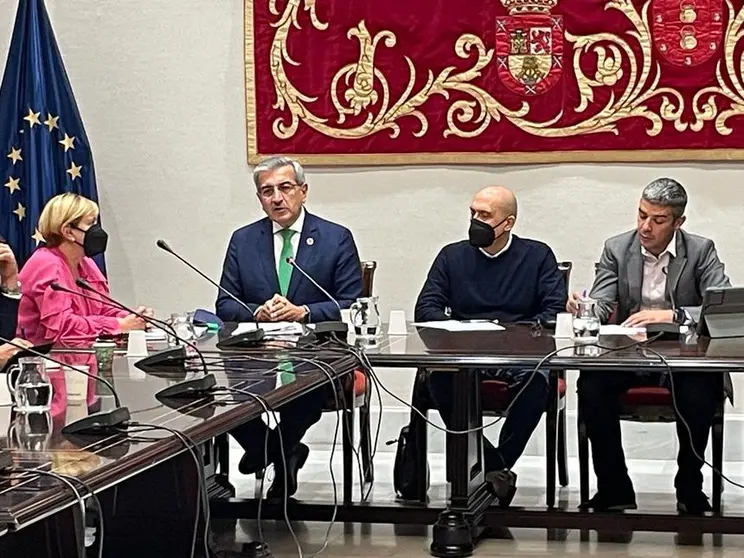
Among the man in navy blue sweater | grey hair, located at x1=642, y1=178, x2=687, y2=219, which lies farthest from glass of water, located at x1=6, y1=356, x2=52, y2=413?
grey hair, located at x1=642, y1=178, x2=687, y2=219

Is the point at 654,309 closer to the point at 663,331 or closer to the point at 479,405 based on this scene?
the point at 663,331

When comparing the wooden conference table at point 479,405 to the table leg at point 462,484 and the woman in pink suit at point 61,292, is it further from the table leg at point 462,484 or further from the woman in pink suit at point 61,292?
the woman in pink suit at point 61,292

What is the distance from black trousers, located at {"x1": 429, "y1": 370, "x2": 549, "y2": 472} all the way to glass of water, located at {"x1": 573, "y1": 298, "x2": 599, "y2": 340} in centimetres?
41

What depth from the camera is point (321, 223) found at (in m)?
4.81

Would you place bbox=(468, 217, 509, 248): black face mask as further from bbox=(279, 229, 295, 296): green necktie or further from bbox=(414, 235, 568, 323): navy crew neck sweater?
bbox=(279, 229, 295, 296): green necktie

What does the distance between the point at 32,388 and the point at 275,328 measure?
5.26 ft

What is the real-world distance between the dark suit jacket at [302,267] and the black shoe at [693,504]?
1353 mm

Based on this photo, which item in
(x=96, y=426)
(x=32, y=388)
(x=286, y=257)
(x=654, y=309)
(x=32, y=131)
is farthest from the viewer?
(x=32, y=131)

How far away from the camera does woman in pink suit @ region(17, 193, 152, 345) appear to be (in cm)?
409

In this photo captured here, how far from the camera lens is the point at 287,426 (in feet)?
14.1

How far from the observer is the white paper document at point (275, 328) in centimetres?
402

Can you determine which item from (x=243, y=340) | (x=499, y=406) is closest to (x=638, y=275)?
(x=499, y=406)

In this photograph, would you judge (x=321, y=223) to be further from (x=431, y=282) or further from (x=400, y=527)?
(x=400, y=527)

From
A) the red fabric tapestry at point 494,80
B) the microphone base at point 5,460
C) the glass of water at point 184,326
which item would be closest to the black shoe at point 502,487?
the glass of water at point 184,326
